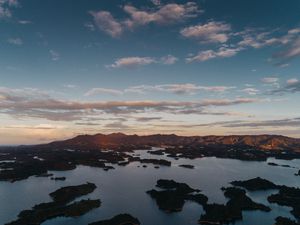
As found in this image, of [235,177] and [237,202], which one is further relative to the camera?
[235,177]

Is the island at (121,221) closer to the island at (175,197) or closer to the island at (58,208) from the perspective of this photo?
the island at (58,208)

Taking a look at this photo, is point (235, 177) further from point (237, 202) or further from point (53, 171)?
point (53, 171)

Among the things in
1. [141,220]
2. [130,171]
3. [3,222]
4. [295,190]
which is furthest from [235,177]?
[3,222]

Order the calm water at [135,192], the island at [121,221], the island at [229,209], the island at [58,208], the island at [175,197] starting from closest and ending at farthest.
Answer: the island at [121,221] → the island at [58,208] → the island at [229,209] → the calm water at [135,192] → the island at [175,197]

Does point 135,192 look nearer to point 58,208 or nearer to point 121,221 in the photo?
point 58,208

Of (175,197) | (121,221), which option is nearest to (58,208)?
(121,221)

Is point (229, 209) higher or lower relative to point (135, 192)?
lower

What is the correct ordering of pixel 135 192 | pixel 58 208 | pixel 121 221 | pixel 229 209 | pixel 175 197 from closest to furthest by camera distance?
pixel 121 221
pixel 229 209
pixel 58 208
pixel 175 197
pixel 135 192

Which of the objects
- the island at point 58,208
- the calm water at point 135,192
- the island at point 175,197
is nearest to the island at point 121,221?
the calm water at point 135,192
